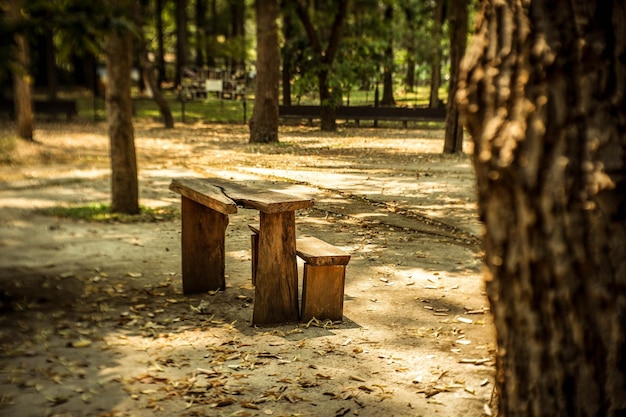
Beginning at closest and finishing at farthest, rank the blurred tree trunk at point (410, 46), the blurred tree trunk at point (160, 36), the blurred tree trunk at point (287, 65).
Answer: the blurred tree trunk at point (287, 65)
the blurred tree trunk at point (410, 46)
the blurred tree trunk at point (160, 36)

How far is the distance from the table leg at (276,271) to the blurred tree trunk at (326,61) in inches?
758

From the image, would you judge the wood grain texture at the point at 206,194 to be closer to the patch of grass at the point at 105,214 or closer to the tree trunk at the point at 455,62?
the patch of grass at the point at 105,214

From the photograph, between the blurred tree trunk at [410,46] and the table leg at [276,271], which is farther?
the blurred tree trunk at [410,46]

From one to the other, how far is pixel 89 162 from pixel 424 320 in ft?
37.7

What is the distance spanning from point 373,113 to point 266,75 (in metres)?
6.79

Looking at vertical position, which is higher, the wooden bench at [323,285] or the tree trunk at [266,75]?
the tree trunk at [266,75]

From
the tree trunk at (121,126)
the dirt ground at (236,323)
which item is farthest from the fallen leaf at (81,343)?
the tree trunk at (121,126)

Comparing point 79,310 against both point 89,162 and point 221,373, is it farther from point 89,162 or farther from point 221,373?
point 89,162

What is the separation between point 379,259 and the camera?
7.76 meters

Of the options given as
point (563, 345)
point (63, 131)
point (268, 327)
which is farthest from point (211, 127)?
point (563, 345)

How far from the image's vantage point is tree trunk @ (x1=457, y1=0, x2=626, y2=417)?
2.39m

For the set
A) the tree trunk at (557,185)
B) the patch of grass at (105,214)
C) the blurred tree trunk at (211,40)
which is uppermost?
the blurred tree trunk at (211,40)

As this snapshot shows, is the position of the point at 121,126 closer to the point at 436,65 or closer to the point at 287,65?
the point at 287,65

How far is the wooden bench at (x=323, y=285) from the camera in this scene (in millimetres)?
5671
